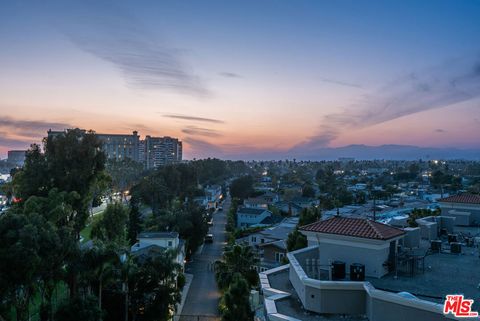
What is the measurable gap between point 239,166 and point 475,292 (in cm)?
17950

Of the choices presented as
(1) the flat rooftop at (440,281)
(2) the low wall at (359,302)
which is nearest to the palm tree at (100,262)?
(2) the low wall at (359,302)

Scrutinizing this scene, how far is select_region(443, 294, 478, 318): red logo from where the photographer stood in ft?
21.0

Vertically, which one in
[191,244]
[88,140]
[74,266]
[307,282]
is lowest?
[191,244]

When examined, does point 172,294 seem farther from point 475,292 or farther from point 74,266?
point 475,292

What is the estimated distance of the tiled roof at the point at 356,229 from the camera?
9531 mm

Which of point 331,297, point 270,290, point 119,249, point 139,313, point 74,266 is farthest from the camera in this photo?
point 139,313

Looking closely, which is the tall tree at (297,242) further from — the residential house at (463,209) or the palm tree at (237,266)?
the residential house at (463,209)

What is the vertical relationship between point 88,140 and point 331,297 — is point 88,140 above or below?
above

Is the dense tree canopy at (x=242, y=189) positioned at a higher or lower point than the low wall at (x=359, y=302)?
lower

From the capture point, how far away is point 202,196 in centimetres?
7506

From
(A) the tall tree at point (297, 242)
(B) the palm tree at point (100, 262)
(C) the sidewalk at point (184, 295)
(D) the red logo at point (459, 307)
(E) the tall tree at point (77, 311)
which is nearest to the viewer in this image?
(D) the red logo at point (459, 307)

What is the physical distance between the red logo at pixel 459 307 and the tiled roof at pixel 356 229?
2.73m

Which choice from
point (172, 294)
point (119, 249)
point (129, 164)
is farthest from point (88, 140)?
point (129, 164)

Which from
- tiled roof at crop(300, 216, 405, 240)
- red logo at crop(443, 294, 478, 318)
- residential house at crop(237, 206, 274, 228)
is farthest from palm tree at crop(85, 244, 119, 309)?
residential house at crop(237, 206, 274, 228)
